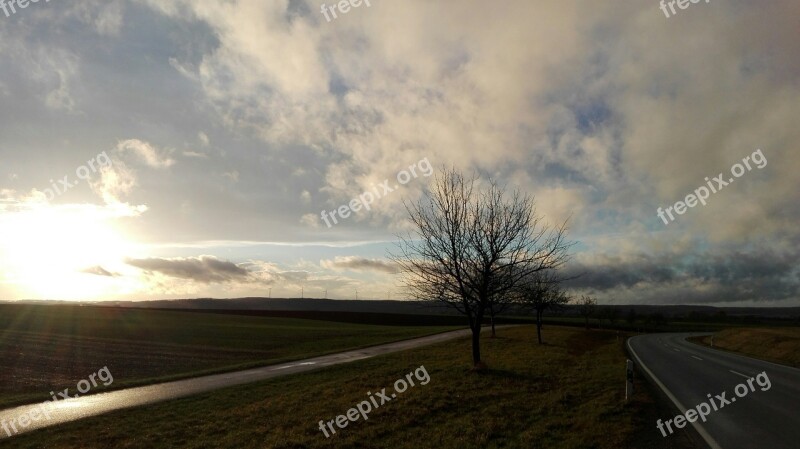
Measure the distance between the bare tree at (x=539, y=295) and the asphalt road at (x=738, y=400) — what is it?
5.32 m

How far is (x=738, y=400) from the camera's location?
12781 mm

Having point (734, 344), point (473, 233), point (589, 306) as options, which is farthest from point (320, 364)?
point (589, 306)

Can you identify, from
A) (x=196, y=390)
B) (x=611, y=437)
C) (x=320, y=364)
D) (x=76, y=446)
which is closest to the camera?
(x=611, y=437)

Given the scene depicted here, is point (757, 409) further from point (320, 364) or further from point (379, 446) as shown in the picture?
point (320, 364)

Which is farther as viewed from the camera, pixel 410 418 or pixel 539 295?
pixel 539 295

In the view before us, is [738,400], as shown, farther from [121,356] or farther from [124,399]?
[121,356]

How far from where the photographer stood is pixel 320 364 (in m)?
24.4

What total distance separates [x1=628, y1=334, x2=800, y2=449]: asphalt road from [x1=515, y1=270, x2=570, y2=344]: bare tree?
5.32 m

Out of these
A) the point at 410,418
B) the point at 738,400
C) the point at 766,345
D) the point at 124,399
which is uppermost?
the point at 410,418

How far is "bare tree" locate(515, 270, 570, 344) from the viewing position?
20.3 meters

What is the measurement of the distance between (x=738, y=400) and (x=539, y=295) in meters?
10.4

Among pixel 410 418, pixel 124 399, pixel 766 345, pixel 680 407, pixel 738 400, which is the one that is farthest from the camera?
pixel 766 345

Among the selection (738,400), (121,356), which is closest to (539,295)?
(738,400)

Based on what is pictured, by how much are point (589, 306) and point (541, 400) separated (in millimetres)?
62624
